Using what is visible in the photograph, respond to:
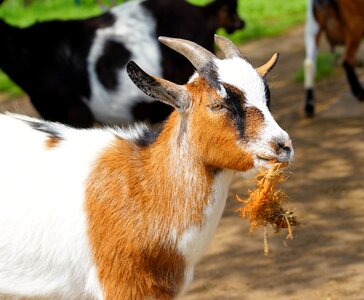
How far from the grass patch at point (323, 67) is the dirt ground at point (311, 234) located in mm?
948

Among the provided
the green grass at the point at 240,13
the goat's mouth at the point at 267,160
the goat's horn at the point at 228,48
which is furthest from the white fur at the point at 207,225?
the green grass at the point at 240,13

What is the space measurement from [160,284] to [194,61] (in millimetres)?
1049

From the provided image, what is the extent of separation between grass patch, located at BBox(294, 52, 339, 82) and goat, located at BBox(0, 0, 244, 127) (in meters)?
3.56

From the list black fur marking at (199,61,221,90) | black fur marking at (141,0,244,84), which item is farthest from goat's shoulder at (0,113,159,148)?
black fur marking at (141,0,244,84)

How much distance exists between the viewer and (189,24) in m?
7.41

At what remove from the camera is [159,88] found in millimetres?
4035

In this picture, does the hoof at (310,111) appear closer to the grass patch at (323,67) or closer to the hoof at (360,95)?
the hoof at (360,95)

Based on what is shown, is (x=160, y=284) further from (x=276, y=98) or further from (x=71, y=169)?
(x=276, y=98)

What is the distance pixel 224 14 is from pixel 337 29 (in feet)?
6.58

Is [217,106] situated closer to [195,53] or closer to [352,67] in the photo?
[195,53]

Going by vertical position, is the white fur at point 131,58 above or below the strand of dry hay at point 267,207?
below

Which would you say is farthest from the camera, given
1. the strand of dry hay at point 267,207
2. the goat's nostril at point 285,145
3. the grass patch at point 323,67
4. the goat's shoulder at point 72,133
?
the grass patch at point 323,67

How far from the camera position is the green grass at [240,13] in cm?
1281

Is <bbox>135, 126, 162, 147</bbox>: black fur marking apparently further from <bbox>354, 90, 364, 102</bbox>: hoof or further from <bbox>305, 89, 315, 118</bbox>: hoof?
<bbox>354, 90, 364, 102</bbox>: hoof
